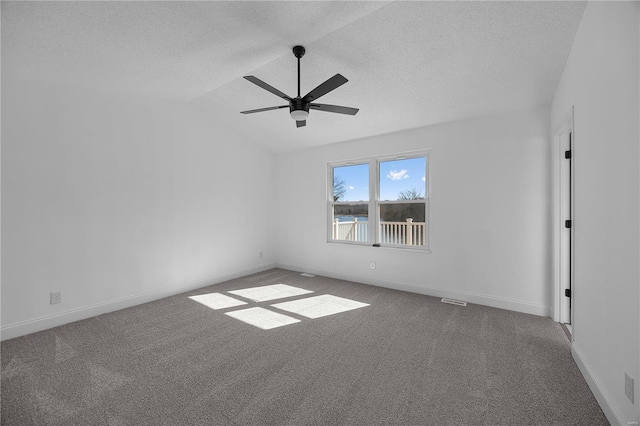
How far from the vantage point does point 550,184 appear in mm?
3107

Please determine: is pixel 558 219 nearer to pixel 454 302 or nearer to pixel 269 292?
pixel 454 302

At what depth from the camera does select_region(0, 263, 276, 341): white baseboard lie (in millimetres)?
2695

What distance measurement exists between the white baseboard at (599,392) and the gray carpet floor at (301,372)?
0.05 m

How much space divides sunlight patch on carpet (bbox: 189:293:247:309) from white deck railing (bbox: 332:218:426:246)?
2.09 m

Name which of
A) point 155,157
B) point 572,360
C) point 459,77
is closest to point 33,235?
point 155,157

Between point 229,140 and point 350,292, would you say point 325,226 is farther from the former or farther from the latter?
point 229,140

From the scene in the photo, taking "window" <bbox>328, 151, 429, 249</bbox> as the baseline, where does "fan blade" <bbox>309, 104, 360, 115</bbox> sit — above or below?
above

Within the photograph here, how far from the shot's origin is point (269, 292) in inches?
161

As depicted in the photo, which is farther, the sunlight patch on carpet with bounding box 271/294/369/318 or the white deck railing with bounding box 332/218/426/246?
the white deck railing with bounding box 332/218/426/246

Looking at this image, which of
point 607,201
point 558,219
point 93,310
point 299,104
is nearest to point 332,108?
point 299,104

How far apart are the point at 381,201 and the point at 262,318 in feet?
8.53

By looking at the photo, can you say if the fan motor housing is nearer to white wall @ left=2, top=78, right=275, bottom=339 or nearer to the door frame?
white wall @ left=2, top=78, right=275, bottom=339

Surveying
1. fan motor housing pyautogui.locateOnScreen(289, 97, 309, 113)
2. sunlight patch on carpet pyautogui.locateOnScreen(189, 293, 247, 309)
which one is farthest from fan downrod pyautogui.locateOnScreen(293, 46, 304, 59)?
sunlight patch on carpet pyautogui.locateOnScreen(189, 293, 247, 309)

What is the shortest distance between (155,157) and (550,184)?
5.07m
